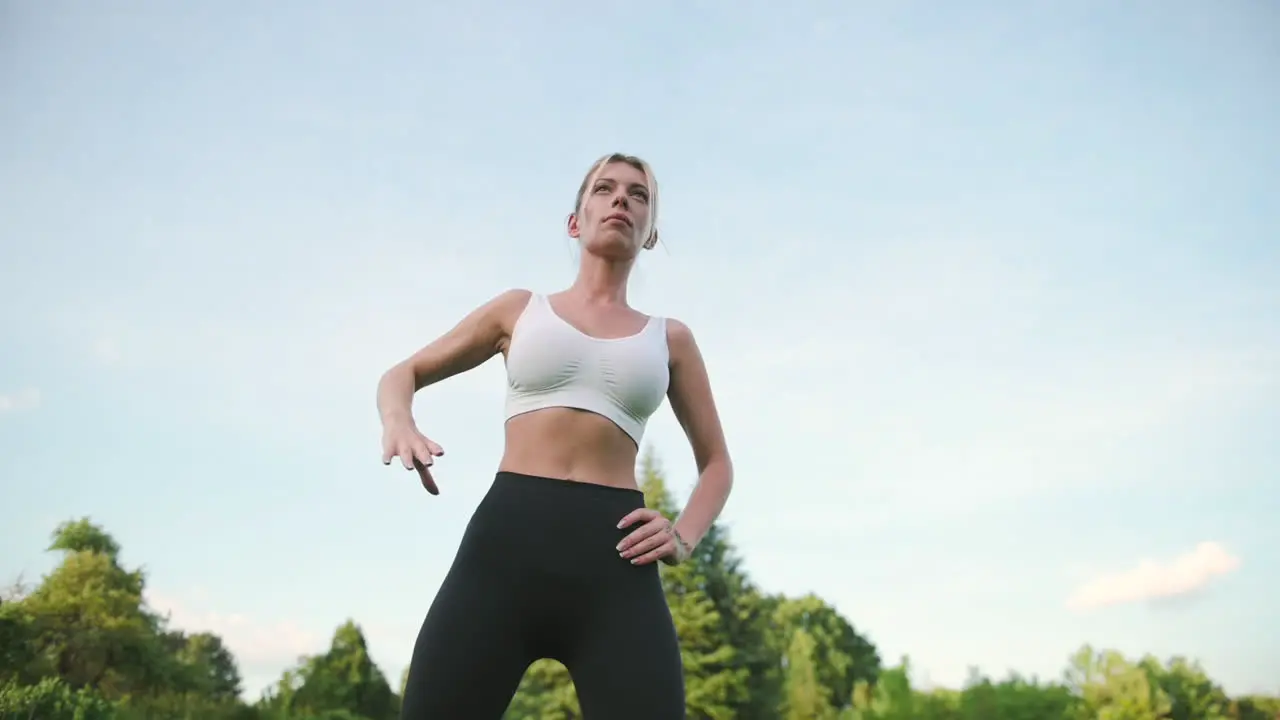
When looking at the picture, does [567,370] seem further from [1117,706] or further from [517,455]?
[1117,706]

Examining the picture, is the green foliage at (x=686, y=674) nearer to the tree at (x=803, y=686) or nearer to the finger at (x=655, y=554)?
the tree at (x=803, y=686)

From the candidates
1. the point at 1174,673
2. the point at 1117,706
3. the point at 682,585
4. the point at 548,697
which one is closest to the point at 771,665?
the point at 682,585

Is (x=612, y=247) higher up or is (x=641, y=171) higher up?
(x=641, y=171)

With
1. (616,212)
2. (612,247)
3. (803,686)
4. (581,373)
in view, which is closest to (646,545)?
(581,373)

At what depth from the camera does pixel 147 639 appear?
38375 mm

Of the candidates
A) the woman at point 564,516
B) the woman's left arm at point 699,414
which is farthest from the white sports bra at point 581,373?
the woman's left arm at point 699,414

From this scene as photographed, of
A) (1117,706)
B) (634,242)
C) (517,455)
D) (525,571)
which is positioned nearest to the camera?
(525,571)

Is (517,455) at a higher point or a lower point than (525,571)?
higher

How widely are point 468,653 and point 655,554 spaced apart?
63cm

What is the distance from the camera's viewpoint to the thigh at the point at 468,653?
2.94 m

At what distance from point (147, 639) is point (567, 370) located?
40.9 metres

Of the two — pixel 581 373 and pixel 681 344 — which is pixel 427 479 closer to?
pixel 581 373

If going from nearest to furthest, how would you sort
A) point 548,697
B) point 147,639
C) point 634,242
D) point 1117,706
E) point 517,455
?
point 517,455 < point 634,242 < point 548,697 < point 147,639 < point 1117,706

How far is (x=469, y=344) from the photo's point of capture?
3.55 meters
